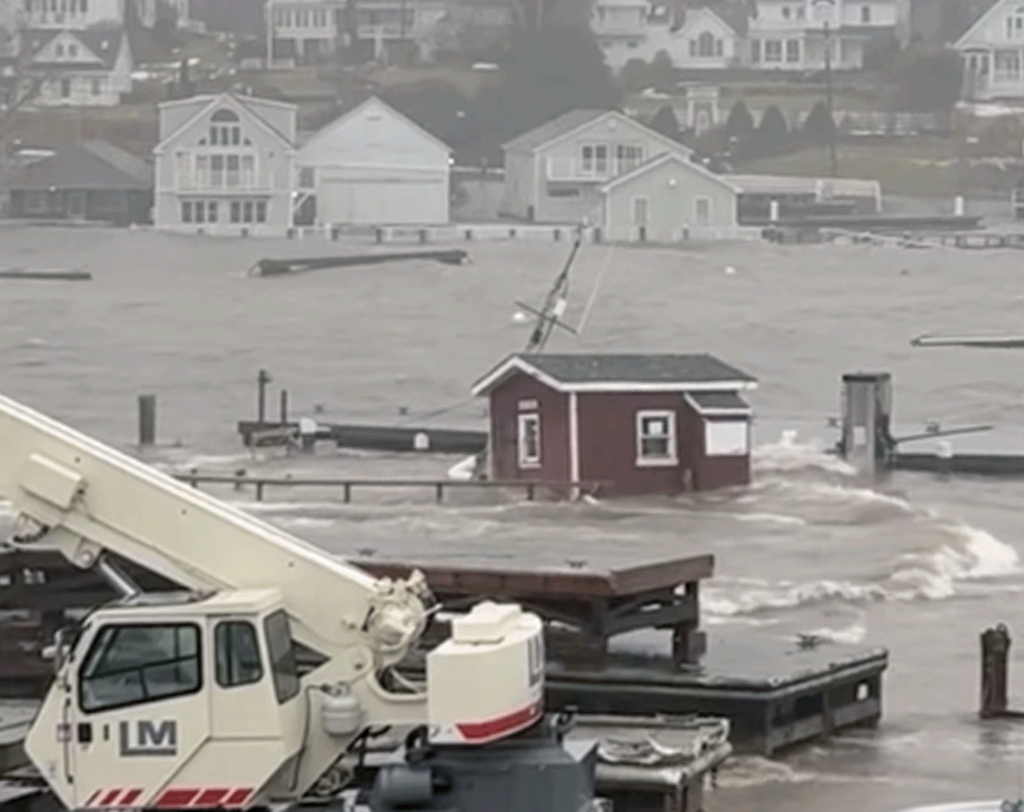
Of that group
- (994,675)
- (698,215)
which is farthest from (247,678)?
(698,215)

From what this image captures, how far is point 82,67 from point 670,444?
112279 mm

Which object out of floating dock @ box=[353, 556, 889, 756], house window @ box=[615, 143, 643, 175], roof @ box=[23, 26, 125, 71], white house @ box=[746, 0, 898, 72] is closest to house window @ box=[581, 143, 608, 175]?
house window @ box=[615, 143, 643, 175]

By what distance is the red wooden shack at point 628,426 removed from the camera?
3344cm

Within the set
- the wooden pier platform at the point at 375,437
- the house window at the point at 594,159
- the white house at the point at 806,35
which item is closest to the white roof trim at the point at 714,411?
the wooden pier platform at the point at 375,437

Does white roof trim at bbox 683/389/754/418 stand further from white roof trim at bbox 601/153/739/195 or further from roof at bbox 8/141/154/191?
roof at bbox 8/141/154/191

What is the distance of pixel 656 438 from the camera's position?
111ft

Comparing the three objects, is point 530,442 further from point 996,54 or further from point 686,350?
point 996,54

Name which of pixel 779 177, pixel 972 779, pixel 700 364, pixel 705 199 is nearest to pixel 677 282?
pixel 705 199

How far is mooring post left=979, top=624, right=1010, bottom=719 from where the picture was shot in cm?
1991

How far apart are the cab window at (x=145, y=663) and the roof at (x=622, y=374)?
1980 cm

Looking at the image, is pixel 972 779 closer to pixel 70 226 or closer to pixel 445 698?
pixel 445 698

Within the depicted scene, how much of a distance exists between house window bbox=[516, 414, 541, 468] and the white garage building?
7825 cm

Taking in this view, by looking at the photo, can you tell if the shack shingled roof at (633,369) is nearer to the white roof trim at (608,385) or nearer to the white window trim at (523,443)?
the white roof trim at (608,385)

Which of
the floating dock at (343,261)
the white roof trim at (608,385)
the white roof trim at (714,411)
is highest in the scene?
the white roof trim at (608,385)
